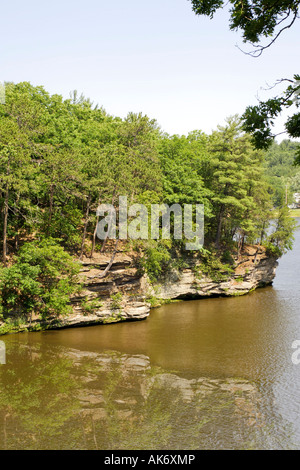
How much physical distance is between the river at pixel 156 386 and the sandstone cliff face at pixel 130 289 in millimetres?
924

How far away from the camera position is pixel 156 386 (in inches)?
628

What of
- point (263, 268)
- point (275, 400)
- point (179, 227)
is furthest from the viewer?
point (263, 268)

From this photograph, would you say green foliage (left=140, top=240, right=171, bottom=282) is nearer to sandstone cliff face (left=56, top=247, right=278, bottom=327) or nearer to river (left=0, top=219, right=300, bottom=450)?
sandstone cliff face (left=56, top=247, right=278, bottom=327)

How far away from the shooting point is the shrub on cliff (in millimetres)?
20719

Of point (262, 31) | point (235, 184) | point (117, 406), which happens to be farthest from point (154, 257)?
point (262, 31)

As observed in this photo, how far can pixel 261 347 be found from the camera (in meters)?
20.3

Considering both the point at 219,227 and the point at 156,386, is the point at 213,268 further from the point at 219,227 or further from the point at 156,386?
the point at 156,386

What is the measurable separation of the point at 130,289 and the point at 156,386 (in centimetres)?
1049

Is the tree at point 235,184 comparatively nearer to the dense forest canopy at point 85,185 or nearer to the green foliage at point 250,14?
the dense forest canopy at point 85,185

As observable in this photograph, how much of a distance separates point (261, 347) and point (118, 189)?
12.9m
